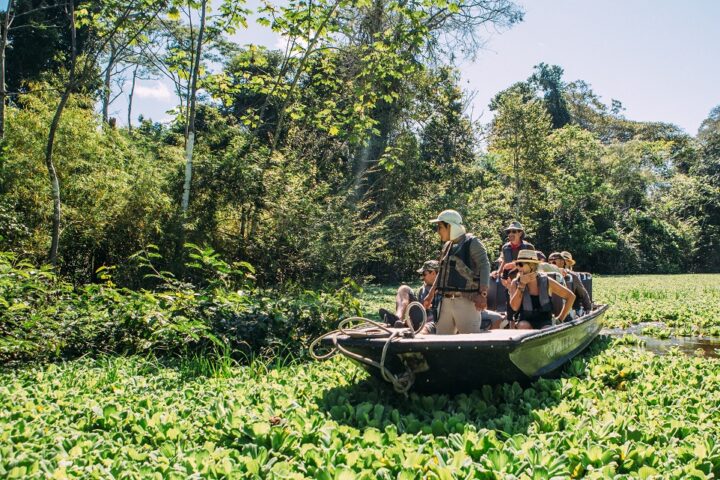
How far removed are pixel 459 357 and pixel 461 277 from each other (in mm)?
1240

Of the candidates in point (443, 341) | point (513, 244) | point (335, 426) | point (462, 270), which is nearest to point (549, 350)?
point (462, 270)

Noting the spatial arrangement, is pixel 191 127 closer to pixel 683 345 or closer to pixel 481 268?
pixel 481 268

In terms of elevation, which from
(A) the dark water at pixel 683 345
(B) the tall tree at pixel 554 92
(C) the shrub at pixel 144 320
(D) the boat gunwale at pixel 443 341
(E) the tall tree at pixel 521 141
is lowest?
(A) the dark water at pixel 683 345

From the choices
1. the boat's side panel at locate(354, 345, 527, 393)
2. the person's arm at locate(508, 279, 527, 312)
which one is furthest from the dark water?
the boat's side panel at locate(354, 345, 527, 393)

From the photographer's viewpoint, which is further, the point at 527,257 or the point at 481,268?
the point at 527,257

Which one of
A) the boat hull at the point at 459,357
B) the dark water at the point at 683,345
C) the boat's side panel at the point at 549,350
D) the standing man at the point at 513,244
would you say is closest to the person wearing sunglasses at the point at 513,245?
the standing man at the point at 513,244

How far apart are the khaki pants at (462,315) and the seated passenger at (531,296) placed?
2.75 feet

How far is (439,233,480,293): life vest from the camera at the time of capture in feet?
17.4

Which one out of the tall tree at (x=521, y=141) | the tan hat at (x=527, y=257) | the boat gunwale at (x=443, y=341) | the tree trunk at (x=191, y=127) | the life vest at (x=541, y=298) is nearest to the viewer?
the boat gunwale at (x=443, y=341)

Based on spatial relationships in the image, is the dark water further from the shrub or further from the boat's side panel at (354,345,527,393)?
the shrub

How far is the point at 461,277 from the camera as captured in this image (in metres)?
5.32

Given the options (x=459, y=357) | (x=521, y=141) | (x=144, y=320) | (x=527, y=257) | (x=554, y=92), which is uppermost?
(x=554, y=92)

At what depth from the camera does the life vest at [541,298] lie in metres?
6.01

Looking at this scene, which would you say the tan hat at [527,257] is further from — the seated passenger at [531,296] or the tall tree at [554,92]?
the tall tree at [554,92]
